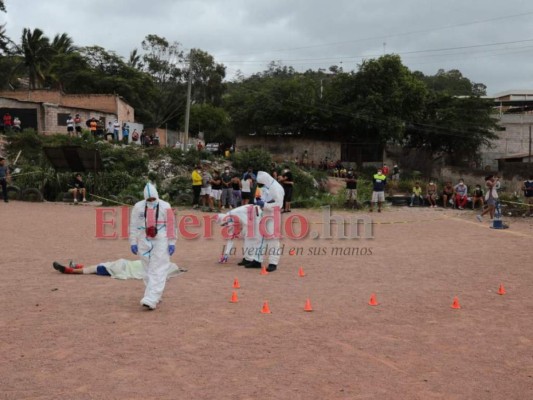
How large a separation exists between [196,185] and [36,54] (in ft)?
120

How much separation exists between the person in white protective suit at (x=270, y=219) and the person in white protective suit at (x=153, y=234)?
295 cm

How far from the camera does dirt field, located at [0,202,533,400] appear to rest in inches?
195

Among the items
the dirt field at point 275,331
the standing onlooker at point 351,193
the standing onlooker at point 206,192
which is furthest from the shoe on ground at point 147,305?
the standing onlooker at point 351,193

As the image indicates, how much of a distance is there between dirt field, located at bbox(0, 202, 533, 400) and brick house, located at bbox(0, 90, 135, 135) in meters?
24.2

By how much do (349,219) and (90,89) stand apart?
120ft

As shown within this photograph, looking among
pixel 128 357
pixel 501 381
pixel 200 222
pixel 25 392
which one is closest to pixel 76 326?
pixel 128 357

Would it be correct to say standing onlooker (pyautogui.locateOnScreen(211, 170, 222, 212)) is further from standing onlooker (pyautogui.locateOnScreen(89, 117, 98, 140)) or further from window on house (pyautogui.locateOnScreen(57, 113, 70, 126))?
window on house (pyautogui.locateOnScreen(57, 113, 70, 126))

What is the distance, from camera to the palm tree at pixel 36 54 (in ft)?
164

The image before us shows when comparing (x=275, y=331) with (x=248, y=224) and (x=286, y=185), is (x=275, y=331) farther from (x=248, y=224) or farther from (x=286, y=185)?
(x=286, y=185)

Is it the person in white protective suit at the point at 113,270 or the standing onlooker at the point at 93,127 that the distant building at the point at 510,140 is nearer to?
the standing onlooker at the point at 93,127

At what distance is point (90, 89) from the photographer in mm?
48844

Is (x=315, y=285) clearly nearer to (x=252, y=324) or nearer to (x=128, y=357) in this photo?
(x=252, y=324)

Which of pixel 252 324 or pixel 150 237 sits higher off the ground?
pixel 150 237

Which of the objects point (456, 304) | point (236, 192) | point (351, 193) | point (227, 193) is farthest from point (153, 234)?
point (351, 193)
